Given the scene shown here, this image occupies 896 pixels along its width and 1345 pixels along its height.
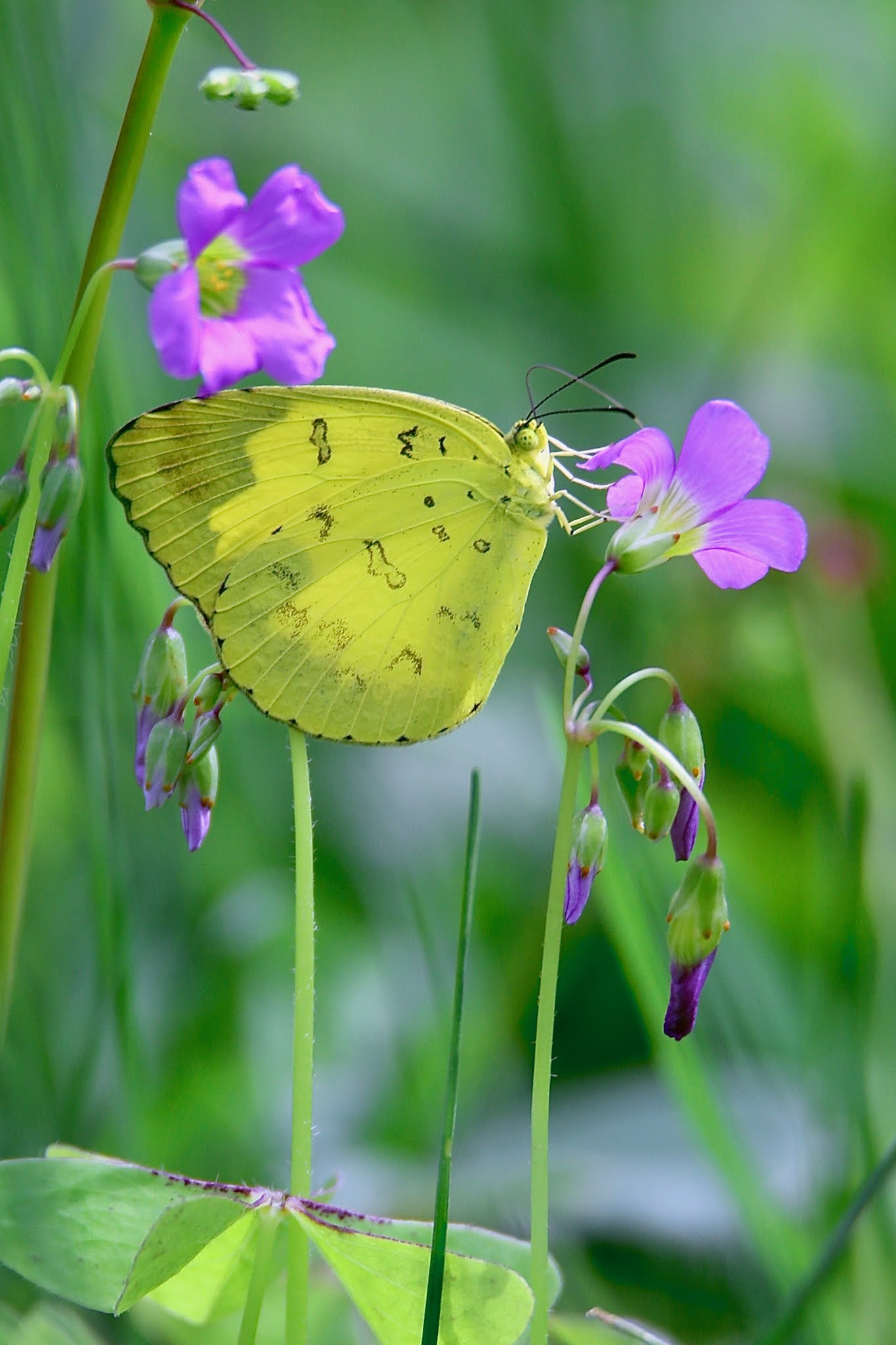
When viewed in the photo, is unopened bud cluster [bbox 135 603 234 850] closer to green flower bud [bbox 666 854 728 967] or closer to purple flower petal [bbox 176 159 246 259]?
purple flower petal [bbox 176 159 246 259]

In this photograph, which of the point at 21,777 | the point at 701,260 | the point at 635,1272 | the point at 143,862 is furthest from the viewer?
the point at 701,260

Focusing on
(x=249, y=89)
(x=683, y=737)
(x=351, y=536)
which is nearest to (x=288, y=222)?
(x=249, y=89)

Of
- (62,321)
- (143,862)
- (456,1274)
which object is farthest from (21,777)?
(143,862)

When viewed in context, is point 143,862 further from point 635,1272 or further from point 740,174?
point 740,174

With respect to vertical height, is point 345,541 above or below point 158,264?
below

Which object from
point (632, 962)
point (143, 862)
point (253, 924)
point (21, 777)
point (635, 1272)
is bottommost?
point (635, 1272)

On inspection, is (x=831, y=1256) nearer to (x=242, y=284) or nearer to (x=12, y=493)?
(x=12, y=493)
